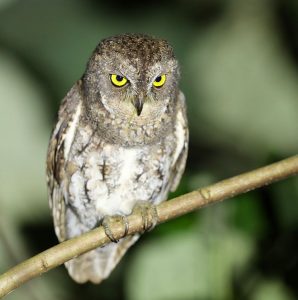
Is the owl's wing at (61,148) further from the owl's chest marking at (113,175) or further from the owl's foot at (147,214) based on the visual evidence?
the owl's foot at (147,214)

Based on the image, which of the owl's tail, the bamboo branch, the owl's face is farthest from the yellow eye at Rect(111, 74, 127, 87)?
the owl's tail

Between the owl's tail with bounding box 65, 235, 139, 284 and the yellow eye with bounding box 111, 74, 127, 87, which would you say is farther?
the owl's tail with bounding box 65, 235, 139, 284

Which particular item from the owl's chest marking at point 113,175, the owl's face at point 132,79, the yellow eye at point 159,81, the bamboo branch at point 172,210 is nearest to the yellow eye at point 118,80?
the owl's face at point 132,79

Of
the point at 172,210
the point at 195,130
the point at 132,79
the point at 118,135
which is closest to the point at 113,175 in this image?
the point at 118,135

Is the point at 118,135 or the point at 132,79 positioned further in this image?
the point at 118,135

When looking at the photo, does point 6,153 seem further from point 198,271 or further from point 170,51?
point 198,271

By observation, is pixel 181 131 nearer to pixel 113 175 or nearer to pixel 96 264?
pixel 113 175

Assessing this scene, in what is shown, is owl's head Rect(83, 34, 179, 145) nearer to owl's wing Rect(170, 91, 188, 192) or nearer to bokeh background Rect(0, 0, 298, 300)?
owl's wing Rect(170, 91, 188, 192)
